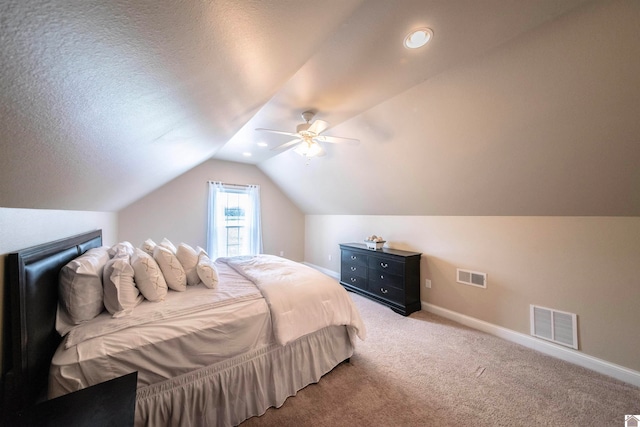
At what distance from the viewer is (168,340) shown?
1385 mm

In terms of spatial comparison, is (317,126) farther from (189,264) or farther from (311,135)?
(189,264)

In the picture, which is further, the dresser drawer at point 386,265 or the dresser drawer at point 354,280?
the dresser drawer at point 354,280

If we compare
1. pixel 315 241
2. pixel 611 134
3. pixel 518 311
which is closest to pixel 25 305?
pixel 611 134

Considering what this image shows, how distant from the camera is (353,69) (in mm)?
1823

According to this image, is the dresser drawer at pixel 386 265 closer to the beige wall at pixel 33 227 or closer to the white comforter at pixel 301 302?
the white comforter at pixel 301 302

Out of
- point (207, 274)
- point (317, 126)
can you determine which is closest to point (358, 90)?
point (317, 126)

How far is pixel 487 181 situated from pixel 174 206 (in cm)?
500

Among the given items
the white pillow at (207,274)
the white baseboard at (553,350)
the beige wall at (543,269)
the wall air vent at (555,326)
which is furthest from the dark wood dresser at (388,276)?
the white pillow at (207,274)

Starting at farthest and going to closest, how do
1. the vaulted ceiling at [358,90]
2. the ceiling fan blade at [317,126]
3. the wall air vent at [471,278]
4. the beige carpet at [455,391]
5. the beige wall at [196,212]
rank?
1. the beige wall at [196,212]
2. the wall air vent at [471,278]
3. the ceiling fan blade at [317,126]
4. the beige carpet at [455,391]
5. the vaulted ceiling at [358,90]

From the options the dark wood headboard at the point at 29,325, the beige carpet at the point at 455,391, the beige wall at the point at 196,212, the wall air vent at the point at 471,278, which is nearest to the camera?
the dark wood headboard at the point at 29,325

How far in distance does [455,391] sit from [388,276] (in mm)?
1715

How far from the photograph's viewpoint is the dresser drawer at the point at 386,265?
3377 millimetres

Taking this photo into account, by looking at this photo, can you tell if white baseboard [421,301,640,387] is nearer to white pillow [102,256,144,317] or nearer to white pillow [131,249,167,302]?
white pillow [131,249,167,302]

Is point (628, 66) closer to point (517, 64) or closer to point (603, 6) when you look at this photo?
point (603, 6)
